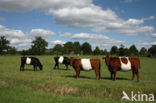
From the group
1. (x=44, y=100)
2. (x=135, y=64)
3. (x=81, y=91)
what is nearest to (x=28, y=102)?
(x=44, y=100)

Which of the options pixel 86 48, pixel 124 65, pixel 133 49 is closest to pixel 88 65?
pixel 124 65

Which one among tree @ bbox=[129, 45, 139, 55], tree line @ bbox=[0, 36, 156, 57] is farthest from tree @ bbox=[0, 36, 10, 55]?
tree @ bbox=[129, 45, 139, 55]

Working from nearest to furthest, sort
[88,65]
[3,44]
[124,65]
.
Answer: [124,65] < [88,65] < [3,44]

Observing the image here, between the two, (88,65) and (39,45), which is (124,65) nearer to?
(88,65)

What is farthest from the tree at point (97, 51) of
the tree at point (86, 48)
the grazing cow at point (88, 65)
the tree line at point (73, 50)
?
the grazing cow at point (88, 65)

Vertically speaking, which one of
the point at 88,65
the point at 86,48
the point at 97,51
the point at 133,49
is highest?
the point at 86,48

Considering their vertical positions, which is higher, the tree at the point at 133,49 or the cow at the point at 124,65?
the tree at the point at 133,49

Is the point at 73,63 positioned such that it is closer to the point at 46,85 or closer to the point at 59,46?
the point at 46,85

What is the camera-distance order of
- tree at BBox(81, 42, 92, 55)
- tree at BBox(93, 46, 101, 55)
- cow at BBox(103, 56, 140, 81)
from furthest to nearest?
Result: tree at BBox(81, 42, 92, 55), tree at BBox(93, 46, 101, 55), cow at BBox(103, 56, 140, 81)

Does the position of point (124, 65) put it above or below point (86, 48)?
below

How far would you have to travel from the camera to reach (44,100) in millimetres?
8055

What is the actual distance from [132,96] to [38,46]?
10315cm

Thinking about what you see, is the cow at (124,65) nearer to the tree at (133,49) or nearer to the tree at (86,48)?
the tree at (133,49)

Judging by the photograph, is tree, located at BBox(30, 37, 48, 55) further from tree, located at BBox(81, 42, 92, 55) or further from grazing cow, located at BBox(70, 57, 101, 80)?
grazing cow, located at BBox(70, 57, 101, 80)
